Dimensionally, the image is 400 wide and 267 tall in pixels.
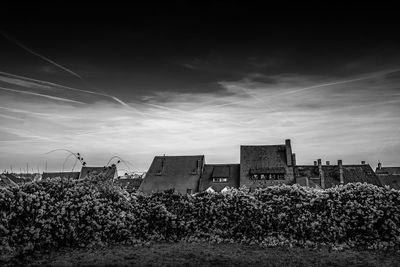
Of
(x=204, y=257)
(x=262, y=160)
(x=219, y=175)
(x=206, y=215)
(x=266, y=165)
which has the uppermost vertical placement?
(x=262, y=160)

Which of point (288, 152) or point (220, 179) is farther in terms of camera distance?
point (220, 179)

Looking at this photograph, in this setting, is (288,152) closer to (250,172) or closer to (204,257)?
(250,172)

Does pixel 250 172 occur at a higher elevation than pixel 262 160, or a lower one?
lower

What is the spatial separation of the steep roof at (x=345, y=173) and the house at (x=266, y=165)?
6.12ft

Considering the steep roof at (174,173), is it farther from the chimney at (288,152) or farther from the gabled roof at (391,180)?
the gabled roof at (391,180)

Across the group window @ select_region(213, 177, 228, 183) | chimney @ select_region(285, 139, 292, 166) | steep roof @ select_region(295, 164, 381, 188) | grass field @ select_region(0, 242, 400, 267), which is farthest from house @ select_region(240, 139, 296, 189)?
grass field @ select_region(0, 242, 400, 267)

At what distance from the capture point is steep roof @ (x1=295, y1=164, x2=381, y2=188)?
144 feet

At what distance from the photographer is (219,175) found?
45.8 metres

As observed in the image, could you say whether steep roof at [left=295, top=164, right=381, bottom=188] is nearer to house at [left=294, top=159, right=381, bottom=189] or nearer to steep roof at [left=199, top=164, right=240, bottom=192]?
house at [left=294, top=159, right=381, bottom=189]

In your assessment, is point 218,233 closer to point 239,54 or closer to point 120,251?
point 120,251

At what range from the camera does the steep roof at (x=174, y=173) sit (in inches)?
1767

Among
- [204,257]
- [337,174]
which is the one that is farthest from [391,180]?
[204,257]

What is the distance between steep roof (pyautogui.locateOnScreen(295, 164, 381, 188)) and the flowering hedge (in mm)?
36933

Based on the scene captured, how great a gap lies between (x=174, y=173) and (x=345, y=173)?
74.3ft
